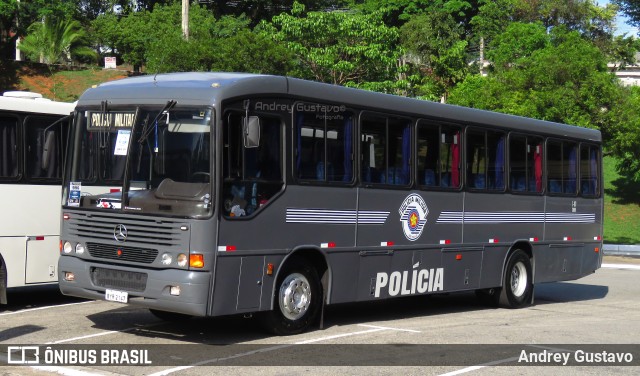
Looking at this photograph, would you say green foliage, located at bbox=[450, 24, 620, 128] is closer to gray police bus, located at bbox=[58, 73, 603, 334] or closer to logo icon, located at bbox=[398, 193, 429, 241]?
gray police bus, located at bbox=[58, 73, 603, 334]

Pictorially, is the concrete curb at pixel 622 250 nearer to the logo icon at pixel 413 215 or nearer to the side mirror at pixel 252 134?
the logo icon at pixel 413 215

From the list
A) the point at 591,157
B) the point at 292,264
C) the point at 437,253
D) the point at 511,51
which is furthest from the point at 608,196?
the point at 292,264

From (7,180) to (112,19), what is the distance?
45.9 metres

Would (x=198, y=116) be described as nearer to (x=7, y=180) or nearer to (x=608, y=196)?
(x=7, y=180)

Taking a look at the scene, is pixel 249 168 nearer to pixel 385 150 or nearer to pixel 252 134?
pixel 252 134

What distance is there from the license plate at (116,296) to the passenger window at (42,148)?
10.1 ft

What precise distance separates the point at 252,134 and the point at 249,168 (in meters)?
0.45

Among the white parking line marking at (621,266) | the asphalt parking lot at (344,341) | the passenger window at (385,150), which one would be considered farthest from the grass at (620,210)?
the passenger window at (385,150)

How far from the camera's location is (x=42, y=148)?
1373 cm

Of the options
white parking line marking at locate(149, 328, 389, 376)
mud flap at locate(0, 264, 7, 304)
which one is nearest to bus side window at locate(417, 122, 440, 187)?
white parking line marking at locate(149, 328, 389, 376)

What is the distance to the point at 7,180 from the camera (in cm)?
1318

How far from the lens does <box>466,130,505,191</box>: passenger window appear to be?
1510 centimetres

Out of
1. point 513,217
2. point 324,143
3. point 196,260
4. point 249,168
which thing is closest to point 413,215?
point 324,143

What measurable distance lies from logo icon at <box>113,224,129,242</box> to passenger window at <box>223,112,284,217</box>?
1.24 metres
